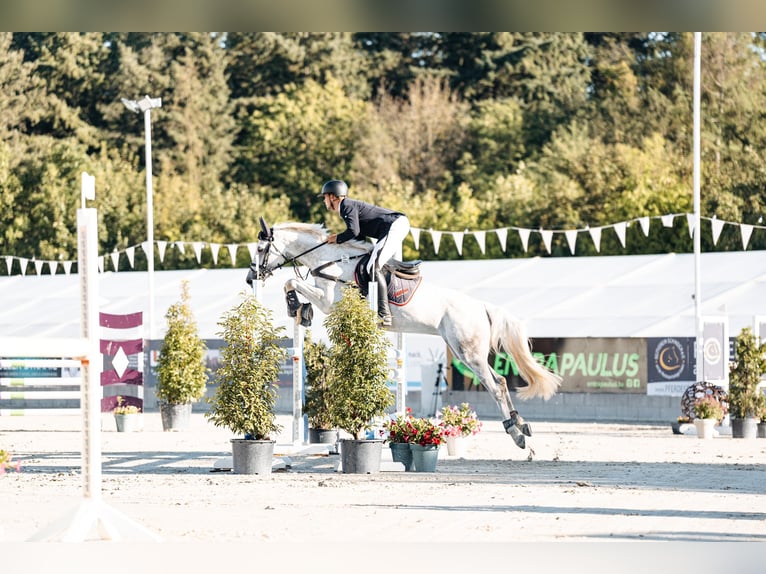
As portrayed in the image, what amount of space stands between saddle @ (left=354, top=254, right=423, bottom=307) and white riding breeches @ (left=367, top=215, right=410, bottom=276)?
0.39 feet

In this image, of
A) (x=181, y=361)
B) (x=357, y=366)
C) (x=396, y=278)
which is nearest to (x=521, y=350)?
(x=396, y=278)

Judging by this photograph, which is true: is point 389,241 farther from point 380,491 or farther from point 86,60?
point 86,60

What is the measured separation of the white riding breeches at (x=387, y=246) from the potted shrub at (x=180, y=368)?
6113 millimetres

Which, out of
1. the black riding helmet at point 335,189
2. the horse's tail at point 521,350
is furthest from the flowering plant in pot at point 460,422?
the black riding helmet at point 335,189

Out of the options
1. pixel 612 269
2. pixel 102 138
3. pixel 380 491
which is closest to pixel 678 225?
pixel 612 269

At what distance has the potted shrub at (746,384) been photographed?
16.7m

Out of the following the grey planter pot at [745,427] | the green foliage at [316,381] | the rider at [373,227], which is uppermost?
the rider at [373,227]

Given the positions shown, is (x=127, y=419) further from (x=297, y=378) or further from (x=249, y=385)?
(x=249, y=385)

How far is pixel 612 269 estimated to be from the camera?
2736cm

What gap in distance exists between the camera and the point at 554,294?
26.4 meters

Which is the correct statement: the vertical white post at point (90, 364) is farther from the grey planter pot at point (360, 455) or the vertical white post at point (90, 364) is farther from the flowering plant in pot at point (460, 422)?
the flowering plant in pot at point (460, 422)

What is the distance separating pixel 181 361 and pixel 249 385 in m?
7.21

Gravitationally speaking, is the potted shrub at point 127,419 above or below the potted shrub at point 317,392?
below

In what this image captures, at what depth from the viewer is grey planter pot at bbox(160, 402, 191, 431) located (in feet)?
61.9
